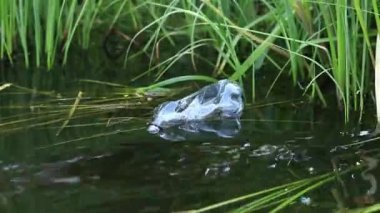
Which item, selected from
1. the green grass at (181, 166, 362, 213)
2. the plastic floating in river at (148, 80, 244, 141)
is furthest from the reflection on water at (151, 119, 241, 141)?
the green grass at (181, 166, 362, 213)

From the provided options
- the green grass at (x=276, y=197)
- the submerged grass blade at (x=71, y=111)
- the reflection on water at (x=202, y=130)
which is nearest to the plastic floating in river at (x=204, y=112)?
the reflection on water at (x=202, y=130)

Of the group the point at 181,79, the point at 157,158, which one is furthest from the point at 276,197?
the point at 181,79

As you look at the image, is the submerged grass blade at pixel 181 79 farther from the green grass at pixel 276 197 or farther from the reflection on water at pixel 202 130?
the green grass at pixel 276 197

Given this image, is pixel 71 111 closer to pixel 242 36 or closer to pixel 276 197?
pixel 242 36

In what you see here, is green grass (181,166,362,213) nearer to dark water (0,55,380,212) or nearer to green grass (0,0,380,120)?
dark water (0,55,380,212)

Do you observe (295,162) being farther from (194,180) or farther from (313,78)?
(313,78)
